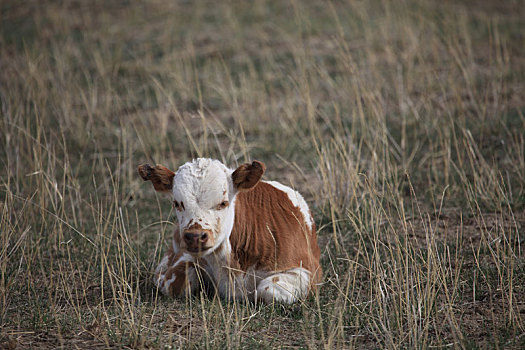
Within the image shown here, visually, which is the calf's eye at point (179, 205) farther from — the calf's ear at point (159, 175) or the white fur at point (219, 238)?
the calf's ear at point (159, 175)

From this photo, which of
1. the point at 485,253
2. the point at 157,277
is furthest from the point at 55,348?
the point at 485,253

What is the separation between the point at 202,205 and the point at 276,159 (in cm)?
431

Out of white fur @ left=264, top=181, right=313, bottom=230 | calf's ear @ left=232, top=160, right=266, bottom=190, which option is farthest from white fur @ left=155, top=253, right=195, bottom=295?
white fur @ left=264, top=181, right=313, bottom=230

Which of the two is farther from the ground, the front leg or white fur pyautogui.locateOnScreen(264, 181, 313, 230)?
white fur pyautogui.locateOnScreen(264, 181, 313, 230)

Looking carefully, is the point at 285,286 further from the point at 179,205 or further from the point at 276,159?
the point at 276,159

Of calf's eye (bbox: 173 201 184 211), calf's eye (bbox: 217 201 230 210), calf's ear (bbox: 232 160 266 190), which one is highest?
calf's ear (bbox: 232 160 266 190)

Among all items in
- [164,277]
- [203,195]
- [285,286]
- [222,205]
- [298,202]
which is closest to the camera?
[203,195]

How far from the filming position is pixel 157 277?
5039 millimetres

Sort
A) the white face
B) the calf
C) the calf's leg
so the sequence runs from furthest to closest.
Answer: the calf's leg, the calf, the white face

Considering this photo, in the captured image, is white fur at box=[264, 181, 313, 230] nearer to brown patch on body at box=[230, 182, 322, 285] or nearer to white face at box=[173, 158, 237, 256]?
brown patch on body at box=[230, 182, 322, 285]

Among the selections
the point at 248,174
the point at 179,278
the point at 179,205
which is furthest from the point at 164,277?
the point at 248,174

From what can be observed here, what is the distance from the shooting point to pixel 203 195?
4.31m

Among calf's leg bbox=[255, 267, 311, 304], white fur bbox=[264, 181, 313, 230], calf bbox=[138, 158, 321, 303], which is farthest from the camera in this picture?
white fur bbox=[264, 181, 313, 230]

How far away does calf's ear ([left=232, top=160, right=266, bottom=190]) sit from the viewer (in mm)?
4441
